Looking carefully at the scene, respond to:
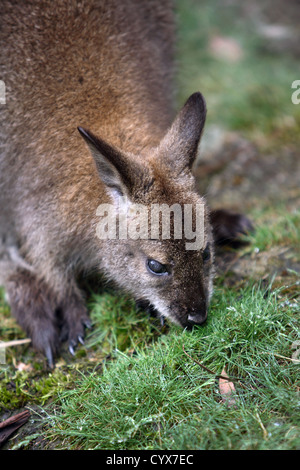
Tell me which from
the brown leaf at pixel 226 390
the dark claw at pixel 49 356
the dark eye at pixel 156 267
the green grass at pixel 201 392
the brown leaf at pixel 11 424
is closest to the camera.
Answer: the green grass at pixel 201 392

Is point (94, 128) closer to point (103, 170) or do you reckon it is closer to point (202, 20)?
point (103, 170)

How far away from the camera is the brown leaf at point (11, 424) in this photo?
3333 millimetres

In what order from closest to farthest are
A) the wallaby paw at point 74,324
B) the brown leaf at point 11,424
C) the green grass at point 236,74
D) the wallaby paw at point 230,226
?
1. the brown leaf at point 11,424
2. the wallaby paw at point 74,324
3. the wallaby paw at point 230,226
4. the green grass at point 236,74


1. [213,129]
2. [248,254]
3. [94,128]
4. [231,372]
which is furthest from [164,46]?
[231,372]

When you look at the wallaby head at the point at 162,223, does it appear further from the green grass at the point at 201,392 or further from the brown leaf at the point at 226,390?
the brown leaf at the point at 226,390

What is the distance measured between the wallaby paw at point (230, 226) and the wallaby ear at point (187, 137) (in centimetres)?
98

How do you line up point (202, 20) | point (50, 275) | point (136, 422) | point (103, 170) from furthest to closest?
point (202, 20) < point (50, 275) < point (103, 170) < point (136, 422)

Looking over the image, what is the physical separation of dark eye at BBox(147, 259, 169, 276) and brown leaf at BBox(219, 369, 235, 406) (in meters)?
0.75

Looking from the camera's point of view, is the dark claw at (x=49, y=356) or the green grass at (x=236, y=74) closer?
the dark claw at (x=49, y=356)

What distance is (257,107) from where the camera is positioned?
6652 mm

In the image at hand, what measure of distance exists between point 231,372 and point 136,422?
0.69 m

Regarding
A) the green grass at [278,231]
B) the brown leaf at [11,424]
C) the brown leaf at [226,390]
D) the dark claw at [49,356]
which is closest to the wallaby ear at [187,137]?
the green grass at [278,231]

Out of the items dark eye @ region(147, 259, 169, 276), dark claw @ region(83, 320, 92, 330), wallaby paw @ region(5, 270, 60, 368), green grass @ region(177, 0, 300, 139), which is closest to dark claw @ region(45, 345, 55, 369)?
wallaby paw @ region(5, 270, 60, 368)

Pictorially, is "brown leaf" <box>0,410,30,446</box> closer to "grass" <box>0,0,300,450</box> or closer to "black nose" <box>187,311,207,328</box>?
"grass" <box>0,0,300,450</box>
